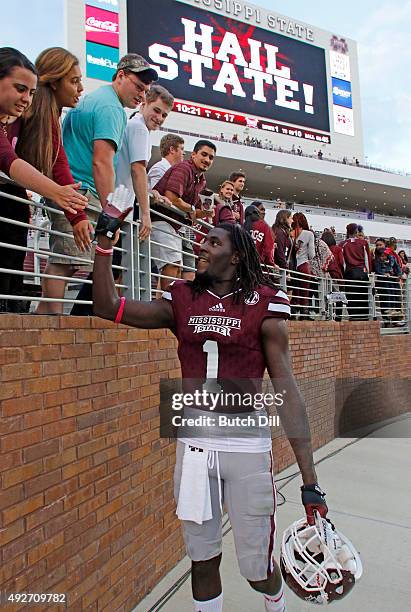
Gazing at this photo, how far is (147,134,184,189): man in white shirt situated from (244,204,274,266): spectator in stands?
1584 mm

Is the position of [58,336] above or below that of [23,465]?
above

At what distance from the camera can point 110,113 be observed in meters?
3.24

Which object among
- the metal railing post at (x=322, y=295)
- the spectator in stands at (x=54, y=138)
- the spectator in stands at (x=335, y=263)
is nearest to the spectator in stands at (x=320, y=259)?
the metal railing post at (x=322, y=295)

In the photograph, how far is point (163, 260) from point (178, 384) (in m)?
0.98

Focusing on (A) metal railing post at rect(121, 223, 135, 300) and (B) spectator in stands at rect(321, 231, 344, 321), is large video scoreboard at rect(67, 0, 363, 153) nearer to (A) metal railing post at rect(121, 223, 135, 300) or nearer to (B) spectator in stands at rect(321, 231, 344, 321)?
(B) spectator in stands at rect(321, 231, 344, 321)

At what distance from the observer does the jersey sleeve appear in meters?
2.44

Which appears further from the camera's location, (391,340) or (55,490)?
(391,340)

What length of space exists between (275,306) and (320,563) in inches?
43.7

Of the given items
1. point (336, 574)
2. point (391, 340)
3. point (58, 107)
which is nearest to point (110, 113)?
point (58, 107)

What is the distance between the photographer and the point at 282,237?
783 cm

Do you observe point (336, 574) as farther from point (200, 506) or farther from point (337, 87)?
point (337, 87)

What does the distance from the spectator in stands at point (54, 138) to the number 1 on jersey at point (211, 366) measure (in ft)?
2.79

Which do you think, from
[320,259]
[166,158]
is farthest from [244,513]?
[320,259]

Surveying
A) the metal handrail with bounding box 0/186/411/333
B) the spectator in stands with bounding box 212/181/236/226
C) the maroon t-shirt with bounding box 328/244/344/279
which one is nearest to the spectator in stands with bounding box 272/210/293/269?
the metal handrail with bounding box 0/186/411/333
